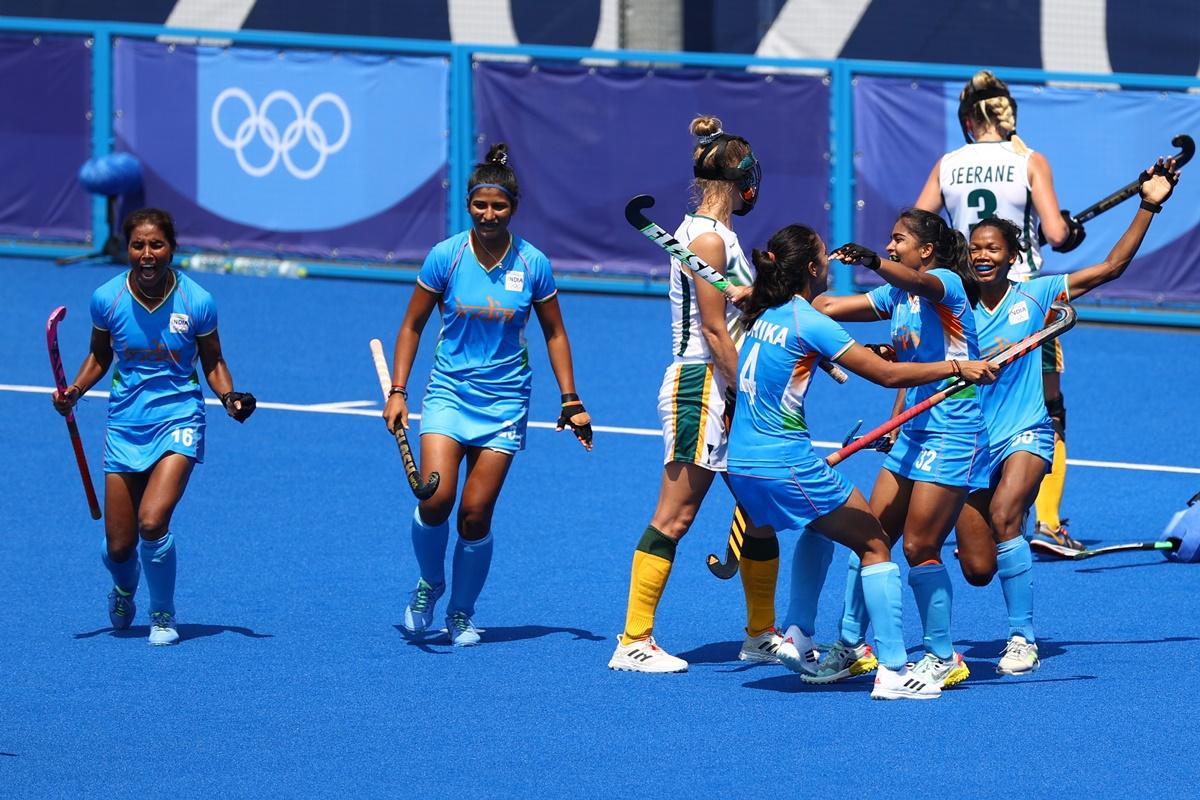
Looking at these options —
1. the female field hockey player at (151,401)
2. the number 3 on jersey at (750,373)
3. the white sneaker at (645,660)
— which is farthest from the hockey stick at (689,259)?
the female field hockey player at (151,401)

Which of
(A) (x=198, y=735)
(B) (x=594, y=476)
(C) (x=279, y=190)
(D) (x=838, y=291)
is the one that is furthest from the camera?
(C) (x=279, y=190)

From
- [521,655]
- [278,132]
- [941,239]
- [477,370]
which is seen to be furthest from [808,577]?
[278,132]

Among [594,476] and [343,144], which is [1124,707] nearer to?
[594,476]

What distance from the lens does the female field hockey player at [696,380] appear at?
7984 mm

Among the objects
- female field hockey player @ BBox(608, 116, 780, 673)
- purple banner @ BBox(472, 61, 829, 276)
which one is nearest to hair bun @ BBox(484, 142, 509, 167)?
female field hockey player @ BBox(608, 116, 780, 673)

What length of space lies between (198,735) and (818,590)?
8.05ft

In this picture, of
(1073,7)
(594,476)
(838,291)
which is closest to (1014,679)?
(594,476)

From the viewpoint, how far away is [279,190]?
19484 mm

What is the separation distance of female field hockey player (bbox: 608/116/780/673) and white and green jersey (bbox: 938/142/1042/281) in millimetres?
2661

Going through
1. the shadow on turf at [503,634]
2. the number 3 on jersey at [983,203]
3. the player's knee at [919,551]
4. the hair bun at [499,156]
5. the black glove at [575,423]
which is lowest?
the shadow on turf at [503,634]

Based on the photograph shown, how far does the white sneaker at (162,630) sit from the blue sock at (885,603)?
9.63 ft

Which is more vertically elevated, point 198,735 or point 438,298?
point 438,298

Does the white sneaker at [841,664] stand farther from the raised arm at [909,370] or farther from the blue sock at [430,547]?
the blue sock at [430,547]

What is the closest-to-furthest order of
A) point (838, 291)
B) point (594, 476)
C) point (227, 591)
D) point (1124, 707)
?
point (1124, 707), point (227, 591), point (594, 476), point (838, 291)
